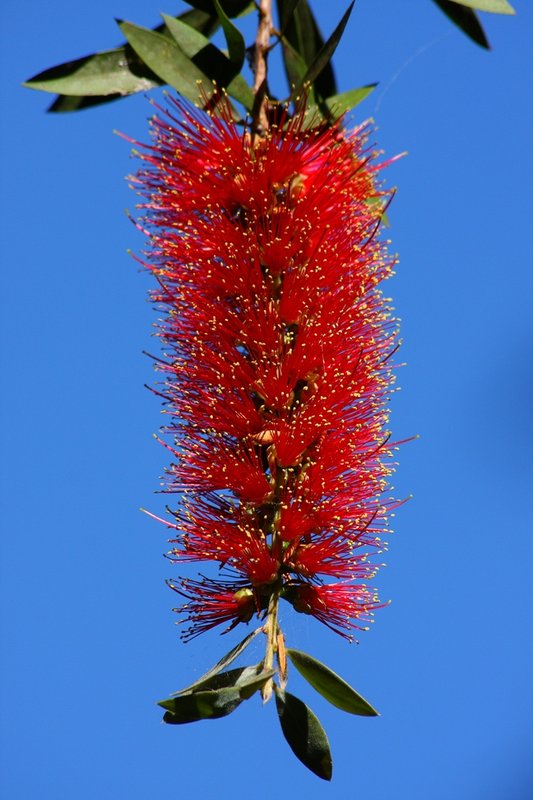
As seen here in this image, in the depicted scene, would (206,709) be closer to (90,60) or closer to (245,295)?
(245,295)

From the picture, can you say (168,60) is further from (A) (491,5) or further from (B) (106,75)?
(A) (491,5)

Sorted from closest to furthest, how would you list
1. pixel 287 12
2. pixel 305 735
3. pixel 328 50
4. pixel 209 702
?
pixel 209 702, pixel 305 735, pixel 328 50, pixel 287 12

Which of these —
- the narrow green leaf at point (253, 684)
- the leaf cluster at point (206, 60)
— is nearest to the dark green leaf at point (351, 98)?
the leaf cluster at point (206, 60)

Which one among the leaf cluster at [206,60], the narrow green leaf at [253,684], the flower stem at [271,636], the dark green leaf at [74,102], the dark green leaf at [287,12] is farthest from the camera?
the dark green leaf at [74,102]

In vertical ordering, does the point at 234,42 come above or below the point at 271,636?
above

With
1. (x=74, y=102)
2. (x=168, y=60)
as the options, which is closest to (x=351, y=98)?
(x=168, y=60)

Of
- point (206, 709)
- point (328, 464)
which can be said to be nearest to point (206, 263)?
point (328, 464)

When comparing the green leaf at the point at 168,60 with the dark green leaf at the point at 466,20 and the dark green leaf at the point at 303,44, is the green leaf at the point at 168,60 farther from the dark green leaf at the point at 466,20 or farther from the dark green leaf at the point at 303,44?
the dark green leaf at the point at 466,20
